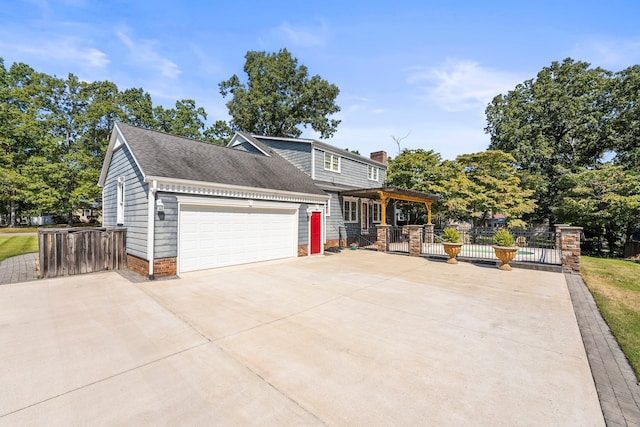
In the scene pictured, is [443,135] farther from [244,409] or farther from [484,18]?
[244,409]

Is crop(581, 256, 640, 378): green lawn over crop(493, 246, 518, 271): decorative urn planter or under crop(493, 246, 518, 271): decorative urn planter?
under

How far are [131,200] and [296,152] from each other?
919 centimetres

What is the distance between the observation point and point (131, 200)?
9.23 meters

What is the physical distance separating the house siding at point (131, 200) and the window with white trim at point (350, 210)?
35.0 feet

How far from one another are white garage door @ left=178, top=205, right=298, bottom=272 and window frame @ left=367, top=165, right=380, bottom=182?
380 inches

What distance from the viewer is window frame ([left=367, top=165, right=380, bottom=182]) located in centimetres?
1995

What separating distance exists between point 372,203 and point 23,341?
16.8 m

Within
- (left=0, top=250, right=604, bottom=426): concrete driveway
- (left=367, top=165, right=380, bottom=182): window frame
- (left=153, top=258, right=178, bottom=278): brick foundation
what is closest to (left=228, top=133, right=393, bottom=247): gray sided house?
(left=367, top=165, right=380, bottom=182): window frame

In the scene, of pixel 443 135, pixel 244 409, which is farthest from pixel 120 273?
pixel 443 135

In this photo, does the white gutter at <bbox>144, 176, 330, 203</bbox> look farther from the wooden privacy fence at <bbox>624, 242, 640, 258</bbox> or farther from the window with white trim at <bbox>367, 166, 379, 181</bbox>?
the wooden privacy fence at <bbox>624, 242, 640, 258</bbox>

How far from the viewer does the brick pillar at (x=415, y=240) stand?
1266cm

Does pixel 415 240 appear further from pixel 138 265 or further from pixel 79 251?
pixel 79 251

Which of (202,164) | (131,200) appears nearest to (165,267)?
(131,200)

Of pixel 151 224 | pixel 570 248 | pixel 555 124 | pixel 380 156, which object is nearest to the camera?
pixel 151 224
